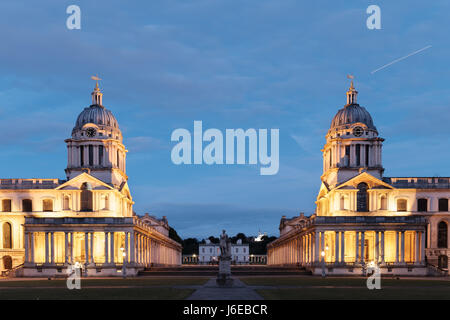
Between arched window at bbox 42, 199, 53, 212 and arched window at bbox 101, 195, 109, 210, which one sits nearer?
arched window at bbox 101, 195, 109, 210

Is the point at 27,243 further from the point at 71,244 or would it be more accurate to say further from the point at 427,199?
the point at 427,199

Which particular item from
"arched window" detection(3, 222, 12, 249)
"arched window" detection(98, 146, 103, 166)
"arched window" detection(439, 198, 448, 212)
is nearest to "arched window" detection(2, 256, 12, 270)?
"arched window" detection(3, 222, 12, 249)

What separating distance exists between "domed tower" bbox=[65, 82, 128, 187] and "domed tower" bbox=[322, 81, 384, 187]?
38831 millimetres

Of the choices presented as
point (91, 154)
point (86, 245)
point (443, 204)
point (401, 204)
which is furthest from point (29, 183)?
point (443, 204)

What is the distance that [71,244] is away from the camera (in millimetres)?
88625

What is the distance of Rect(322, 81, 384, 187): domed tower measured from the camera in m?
104

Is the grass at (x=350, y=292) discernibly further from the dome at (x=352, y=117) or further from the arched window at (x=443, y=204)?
the dome at (x=352, y=117)

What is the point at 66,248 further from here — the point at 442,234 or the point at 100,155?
the point at 442,234

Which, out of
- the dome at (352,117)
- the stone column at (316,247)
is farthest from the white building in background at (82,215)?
the dome at (352,117)

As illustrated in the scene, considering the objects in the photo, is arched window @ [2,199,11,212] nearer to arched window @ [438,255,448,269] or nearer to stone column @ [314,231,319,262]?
stone column @ [314,231,319,262]

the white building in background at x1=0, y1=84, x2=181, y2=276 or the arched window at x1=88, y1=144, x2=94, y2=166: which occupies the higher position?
the arched window at x1=88, y1=144, x2=94, y2=166

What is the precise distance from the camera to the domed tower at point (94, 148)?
105 m
